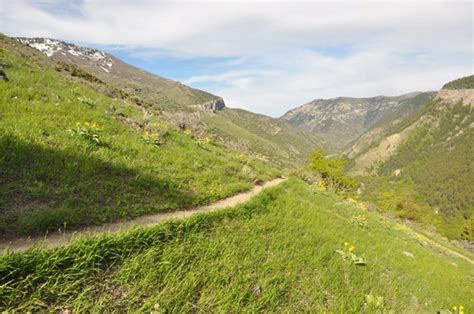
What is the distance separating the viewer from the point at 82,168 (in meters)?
6.86

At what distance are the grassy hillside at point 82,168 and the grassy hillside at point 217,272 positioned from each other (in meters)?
1.32

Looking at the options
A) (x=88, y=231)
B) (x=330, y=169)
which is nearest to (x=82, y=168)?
(x=88, y=231)

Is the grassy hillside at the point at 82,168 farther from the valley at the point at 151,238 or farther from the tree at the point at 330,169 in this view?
A: the tree at the point at 330,169

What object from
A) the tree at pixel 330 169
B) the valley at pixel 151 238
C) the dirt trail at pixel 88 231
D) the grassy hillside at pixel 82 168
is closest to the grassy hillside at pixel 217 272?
the valley at pixel 151 238

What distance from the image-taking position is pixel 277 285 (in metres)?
4.90

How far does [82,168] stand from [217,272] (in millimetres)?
4197

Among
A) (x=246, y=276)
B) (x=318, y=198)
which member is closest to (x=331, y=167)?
(x=318, y=198)

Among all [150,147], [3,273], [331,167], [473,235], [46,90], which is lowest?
Answer: [473,235]

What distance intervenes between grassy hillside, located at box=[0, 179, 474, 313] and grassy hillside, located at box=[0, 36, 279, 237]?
1.32m

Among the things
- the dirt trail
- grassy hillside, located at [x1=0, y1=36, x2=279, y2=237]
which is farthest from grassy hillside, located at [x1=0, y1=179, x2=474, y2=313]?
grassy hillside, located at [x1=0, y1=36, x2=279, y2=237]

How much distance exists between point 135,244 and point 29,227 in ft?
5.73

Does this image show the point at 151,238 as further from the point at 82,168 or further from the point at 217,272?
the point at 82,168

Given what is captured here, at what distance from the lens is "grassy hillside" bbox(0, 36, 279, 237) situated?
5.40m

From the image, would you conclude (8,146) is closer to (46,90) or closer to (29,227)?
(29,227)
